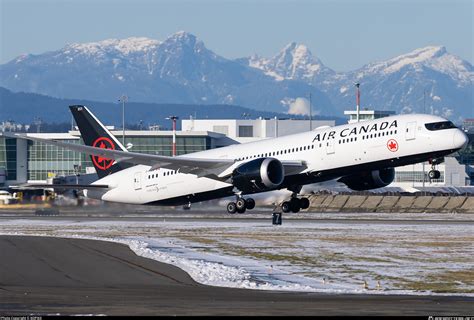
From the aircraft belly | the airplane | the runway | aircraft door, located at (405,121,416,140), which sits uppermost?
aircraft door, located at (405,121,416,140)

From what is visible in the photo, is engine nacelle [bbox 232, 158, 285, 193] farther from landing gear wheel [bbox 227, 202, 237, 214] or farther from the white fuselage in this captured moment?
landing gear wheel [bbox 227, 202, 237, 214]

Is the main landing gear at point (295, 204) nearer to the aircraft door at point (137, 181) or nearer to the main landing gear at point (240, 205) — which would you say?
the main landing gear at point (240, 205)

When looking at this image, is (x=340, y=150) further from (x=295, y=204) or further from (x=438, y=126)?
(x=295, y=204)

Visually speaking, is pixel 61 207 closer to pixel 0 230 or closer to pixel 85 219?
pixel 85 219

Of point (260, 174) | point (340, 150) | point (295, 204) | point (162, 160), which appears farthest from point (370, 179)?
point (162, 160)

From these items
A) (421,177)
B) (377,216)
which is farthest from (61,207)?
(421,177)

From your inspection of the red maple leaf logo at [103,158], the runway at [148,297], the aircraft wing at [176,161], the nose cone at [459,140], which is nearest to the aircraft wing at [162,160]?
the aircraft wing at [176,161]

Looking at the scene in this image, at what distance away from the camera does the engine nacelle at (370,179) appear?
74.8 metres

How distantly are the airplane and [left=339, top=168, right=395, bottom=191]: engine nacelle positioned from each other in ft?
0.22

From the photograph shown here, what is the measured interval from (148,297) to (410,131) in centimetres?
3486

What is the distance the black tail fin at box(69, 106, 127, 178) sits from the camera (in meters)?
84.7

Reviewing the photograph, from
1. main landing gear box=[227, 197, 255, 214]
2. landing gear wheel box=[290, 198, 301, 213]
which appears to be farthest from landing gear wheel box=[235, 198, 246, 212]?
landing gear wheel box=[290, 198, 301, 213]

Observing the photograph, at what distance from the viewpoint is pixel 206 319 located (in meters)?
29.3

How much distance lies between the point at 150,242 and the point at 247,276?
2007 centimetres
